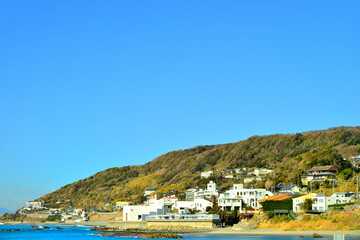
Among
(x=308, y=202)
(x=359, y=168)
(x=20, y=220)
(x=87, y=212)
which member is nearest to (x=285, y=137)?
(x=87, y=212)

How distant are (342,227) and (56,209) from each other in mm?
150479

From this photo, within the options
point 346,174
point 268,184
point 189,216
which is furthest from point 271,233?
point 268,184

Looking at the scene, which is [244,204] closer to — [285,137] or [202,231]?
[202,231]

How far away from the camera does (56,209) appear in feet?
638

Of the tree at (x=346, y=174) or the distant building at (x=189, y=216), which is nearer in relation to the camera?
the distant building at (x=189, y=216)

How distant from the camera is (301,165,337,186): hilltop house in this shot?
95.2 m

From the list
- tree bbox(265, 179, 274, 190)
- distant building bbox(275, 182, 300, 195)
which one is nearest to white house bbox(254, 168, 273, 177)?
tree bbox(265, 179, 274, 190)

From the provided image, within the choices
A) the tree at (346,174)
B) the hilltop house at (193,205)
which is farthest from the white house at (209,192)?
Answer: the tree at (346,174)

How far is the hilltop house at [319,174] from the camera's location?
95.2m

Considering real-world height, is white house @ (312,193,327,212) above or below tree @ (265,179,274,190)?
below

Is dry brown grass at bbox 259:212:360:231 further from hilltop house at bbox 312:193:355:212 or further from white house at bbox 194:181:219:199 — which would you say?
white house at bbox 194:181:219:199

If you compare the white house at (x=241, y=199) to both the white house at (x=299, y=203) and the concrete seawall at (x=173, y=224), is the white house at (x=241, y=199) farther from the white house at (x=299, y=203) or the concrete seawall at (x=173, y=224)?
the white house at (x=299, y=203)

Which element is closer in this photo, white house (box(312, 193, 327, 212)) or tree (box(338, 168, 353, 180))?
white house (box(312, 193, 327, 212))

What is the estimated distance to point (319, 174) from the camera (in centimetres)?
9731
